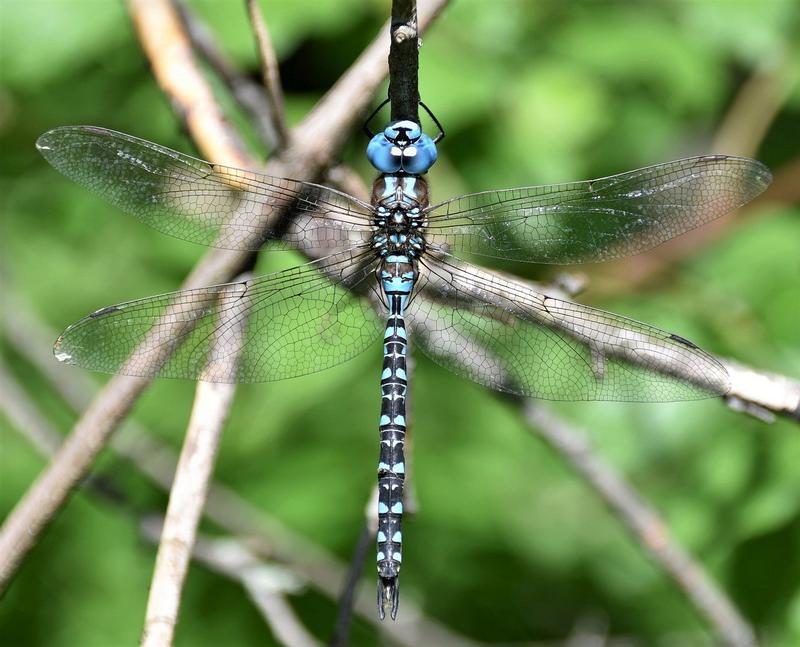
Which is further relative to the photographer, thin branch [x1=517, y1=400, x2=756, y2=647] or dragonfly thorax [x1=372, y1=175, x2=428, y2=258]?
dragonfly thorax [x1=372, y1=175, x2=428, y2=258]

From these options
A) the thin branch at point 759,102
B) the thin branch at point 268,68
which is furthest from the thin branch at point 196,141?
the thin branch at point 759,102

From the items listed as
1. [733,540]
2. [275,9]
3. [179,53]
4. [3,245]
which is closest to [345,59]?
[275,9]

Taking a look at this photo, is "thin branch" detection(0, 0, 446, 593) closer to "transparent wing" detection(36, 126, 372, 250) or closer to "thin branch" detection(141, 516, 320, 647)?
"transparent wing" detection(36, 126, 372, 250)

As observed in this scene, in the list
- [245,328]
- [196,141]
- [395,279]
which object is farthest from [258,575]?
[196,141]

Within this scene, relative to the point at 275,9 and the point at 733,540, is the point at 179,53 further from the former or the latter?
the point at 733,540

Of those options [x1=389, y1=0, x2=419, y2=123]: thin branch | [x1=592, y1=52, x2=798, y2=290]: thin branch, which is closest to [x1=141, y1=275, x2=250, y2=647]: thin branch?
[x1=389, y1=0, x2=419, y2=123]: thin branch

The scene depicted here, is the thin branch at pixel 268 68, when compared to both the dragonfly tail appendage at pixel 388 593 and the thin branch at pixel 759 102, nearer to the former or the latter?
the dragonfly tail appendage at pixel 388 593
